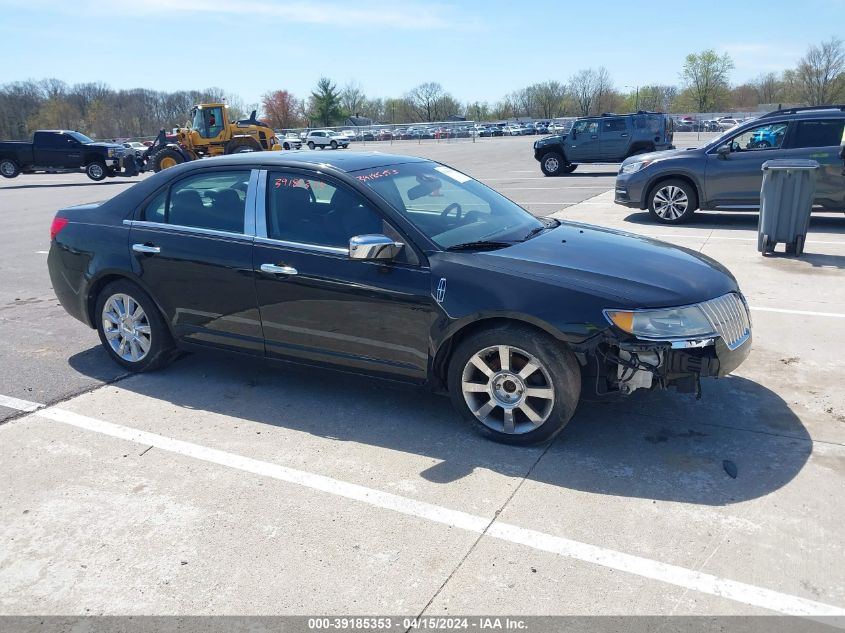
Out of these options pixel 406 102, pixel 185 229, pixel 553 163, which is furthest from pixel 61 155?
pixel 406 102

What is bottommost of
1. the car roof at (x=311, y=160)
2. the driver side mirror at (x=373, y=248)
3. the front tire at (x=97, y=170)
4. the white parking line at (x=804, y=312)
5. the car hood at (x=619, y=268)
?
the white parking line at (x=804, y=312)

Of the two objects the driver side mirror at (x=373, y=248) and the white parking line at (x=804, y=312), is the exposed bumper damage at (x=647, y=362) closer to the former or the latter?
the driver side mirror at (x=373, y=248)

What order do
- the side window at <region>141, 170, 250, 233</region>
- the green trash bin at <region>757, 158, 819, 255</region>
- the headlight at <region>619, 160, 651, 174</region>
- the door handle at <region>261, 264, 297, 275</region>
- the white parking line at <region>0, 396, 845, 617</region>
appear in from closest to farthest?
the white parking line at <region>0, 396, 845, 617</region>, the door handle at <region>261, 264, 297, 275</region>, the side window at <region>141, 170, 250, 233</region>, the green trash bin at <region>757, 158, 819, 255</region>, the headlight at <region>619, 160, 651, 174</region>

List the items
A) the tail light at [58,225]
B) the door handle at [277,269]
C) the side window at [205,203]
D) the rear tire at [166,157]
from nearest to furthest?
the door handle at [277,269] < the side window at [205,203] < the tail light at [58,225] < the rear tire at [166,157]

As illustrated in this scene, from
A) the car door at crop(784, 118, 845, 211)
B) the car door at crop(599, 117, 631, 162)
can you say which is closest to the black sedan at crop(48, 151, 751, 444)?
the car door at crop(784, 118, 845, 211)

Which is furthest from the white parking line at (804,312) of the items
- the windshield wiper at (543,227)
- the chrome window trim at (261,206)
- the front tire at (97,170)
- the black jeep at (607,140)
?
the front tire at (97,170)

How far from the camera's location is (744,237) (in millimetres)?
10305

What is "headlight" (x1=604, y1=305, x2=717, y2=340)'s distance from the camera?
147 inches

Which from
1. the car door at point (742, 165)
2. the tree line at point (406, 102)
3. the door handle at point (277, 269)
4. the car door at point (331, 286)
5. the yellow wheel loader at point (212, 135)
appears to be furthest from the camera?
the tree line at point (406, 102)

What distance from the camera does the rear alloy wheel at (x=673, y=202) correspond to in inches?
447

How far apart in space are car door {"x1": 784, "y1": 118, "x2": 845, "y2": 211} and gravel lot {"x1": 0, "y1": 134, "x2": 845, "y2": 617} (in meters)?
5.84

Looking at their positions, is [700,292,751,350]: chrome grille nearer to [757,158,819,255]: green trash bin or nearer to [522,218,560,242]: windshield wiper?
[522,218,560,242]: windshield wiper

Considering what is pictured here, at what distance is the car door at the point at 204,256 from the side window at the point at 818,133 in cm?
934

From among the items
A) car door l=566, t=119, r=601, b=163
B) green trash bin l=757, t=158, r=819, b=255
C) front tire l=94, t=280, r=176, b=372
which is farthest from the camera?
car door l=566, t=119, r=601, b=163
